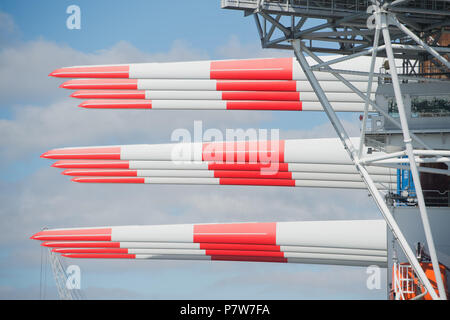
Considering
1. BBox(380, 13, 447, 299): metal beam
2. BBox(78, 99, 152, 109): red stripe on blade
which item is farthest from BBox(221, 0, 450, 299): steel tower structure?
BBox(78, 99, 152, 109): red stripe on blade

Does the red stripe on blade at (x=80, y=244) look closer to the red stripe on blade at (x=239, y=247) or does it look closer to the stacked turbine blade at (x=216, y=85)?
the red stripe on blade at (x=239, y=247)

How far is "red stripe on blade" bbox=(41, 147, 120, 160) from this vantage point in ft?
110

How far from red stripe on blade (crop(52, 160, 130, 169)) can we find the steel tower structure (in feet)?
47.4

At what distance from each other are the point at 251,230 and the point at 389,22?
15.6 m

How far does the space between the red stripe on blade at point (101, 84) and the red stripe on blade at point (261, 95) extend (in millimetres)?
4651

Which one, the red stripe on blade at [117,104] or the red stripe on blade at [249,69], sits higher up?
the red stripe on blade at [249,69]

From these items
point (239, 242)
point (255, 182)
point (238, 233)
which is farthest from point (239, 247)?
point (255, 182)

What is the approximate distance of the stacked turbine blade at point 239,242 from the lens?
30.2 m

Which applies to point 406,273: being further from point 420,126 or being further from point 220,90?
point 220,90

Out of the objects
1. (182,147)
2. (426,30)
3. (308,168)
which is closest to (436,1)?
(426,30)

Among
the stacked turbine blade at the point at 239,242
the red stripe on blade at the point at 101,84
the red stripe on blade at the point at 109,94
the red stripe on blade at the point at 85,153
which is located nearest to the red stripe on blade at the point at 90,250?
the stacked turbine blade at the point at 239,242

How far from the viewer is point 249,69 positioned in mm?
31172

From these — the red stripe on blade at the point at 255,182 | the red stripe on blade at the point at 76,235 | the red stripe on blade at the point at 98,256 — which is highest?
the red stripe on blade at the point at 255,182
